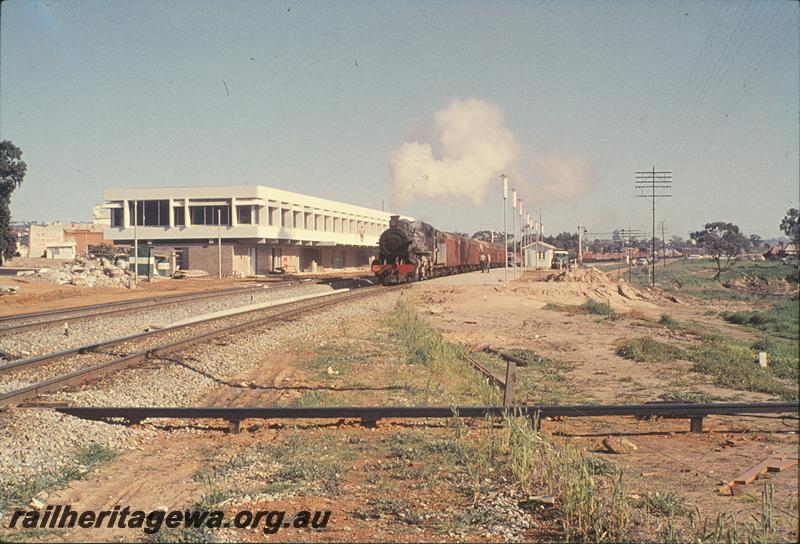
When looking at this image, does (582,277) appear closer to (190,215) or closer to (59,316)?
(59,316)

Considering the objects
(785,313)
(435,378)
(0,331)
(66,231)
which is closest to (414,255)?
(785,313)

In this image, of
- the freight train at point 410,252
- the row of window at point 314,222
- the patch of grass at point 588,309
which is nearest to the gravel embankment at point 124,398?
the patch of grass at point 588,309

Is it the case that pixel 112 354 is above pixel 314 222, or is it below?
below

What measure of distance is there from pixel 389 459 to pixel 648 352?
452 inches

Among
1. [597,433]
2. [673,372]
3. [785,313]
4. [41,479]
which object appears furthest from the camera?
[785,313]

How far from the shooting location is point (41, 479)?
6.75 metres

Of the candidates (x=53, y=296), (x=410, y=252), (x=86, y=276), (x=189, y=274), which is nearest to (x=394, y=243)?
(x=410, y=252)

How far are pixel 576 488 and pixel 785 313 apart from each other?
106 feet

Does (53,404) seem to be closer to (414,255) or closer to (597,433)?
(597,433)

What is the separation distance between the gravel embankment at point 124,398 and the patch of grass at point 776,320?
60.6ft

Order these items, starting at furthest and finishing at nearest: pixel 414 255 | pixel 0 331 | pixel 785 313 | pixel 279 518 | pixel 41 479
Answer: pixel 414 255 → pixel 785 313 → pixel 0 331 → pixel 41 479 → pixel 279 518

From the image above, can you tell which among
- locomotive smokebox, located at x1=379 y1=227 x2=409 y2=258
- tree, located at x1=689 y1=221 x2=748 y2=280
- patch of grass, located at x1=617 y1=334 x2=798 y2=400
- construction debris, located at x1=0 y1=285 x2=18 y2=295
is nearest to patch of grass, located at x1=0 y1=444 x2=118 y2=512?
patch of grass, located at x1=617 y1=334 x2=798 y2=400

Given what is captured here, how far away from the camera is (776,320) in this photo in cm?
3042

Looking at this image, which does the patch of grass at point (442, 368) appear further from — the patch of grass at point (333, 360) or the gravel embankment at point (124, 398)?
the gravel embankment at point (124, 398)
